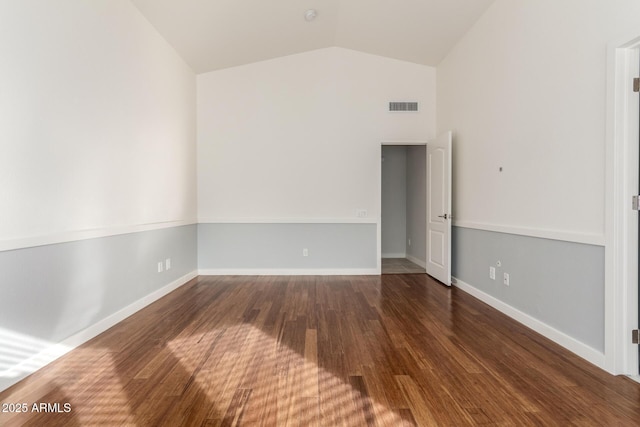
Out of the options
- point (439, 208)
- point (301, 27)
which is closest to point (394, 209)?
point (439, 208)

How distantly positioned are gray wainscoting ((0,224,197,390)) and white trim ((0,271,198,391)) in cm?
3

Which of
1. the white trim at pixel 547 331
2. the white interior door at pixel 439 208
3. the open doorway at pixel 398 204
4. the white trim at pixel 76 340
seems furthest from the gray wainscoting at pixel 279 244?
the white trim at pixel 547 331

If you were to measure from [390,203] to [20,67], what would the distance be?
6148 mm

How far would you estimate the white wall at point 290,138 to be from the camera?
5234mm

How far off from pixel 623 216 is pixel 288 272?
13.2ft

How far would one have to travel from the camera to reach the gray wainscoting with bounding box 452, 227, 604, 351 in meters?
2.38

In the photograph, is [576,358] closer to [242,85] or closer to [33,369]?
[33,369]

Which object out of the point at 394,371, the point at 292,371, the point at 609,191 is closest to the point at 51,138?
the point at 292,371

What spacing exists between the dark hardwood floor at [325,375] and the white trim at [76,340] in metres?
0.06

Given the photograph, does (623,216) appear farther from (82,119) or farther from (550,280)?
(82,119)

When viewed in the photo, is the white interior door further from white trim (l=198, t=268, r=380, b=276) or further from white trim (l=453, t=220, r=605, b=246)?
white trim (l=198, t=268, r=380, b=276)

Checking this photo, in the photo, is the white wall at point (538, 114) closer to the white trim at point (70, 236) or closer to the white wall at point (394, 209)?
the white wall at point (394, 209)

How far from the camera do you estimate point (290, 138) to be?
5.24 meters

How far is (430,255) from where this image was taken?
5219 mm
